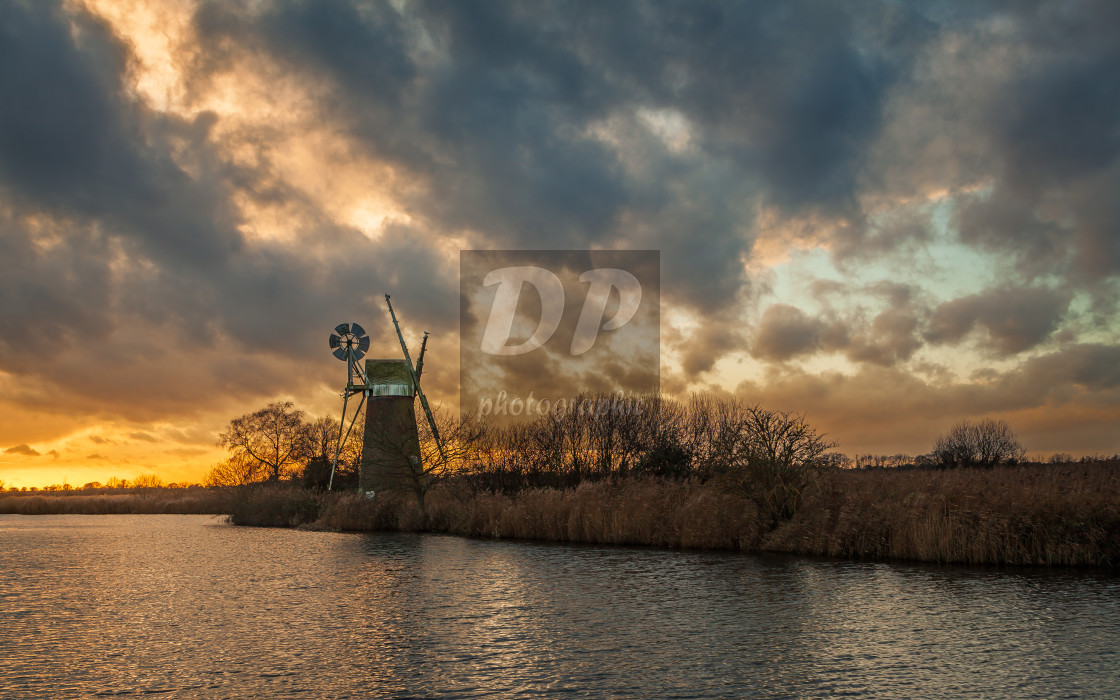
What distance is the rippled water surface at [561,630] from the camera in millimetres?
8406

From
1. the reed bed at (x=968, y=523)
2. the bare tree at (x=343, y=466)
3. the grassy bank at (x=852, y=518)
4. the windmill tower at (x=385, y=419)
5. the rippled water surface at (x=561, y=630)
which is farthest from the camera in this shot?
the bare tree at (x=343, y=466)

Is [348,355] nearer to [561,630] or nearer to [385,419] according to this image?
[385,419]

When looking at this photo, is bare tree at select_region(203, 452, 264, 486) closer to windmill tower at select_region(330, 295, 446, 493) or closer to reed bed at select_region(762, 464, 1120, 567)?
windmill tower at select_region(330, 295, 446, 493)

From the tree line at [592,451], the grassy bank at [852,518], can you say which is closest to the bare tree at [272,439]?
the tree line at [592,451]

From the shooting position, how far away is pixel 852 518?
19.9m

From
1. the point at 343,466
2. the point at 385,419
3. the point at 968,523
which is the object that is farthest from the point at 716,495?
the point at 343,466

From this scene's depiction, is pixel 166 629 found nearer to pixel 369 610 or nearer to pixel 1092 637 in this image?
pixel 369 610

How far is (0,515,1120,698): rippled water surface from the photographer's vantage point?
27.6ft

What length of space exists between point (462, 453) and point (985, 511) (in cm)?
2256

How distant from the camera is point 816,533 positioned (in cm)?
2033

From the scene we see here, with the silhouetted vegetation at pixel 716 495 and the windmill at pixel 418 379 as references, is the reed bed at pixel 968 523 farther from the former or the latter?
the windmill at pixel 418 379

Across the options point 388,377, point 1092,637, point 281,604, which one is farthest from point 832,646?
point 388,377

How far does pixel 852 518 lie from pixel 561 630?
11.6 m

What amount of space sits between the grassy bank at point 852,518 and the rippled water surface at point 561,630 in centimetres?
142
